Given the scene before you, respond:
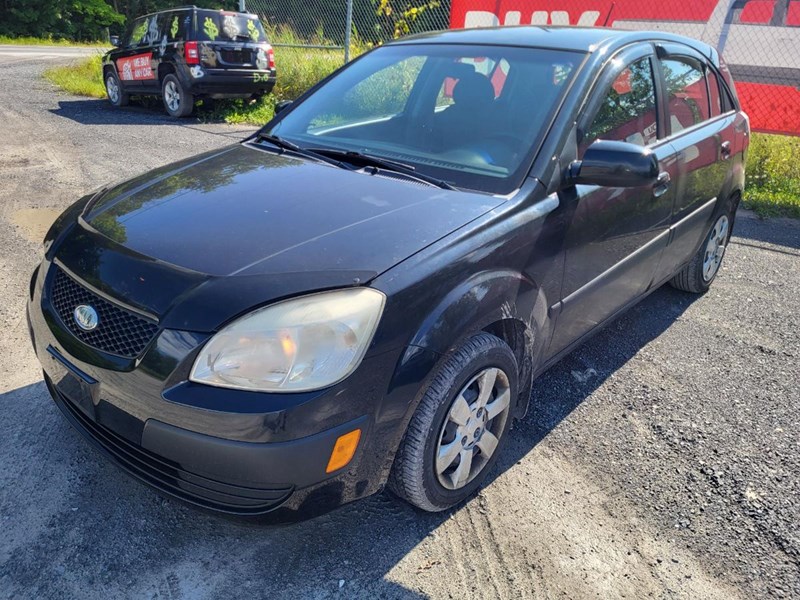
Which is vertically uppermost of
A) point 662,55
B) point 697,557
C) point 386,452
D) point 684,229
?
point 662,55

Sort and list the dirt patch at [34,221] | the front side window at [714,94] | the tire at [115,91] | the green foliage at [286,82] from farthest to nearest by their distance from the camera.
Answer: the tire at [115,91]
the green foliage at [286,82]
the dirt patch at [34,221]
the front side window at [714,94]

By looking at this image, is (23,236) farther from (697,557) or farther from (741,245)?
(741,245)

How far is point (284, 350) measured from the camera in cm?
Result: 188

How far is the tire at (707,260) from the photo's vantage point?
430 centimetres

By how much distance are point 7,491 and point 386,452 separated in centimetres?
149

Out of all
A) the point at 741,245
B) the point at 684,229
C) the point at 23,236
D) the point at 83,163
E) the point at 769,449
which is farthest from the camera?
the point at 83,163

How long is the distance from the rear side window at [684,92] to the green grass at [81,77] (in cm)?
1272

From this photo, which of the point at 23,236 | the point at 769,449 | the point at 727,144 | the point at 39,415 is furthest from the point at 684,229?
the point at 23,236

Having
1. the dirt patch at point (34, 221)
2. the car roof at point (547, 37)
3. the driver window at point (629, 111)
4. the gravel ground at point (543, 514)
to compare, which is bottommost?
the gravel ground at point (543, 514)

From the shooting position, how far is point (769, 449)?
9.71 feet

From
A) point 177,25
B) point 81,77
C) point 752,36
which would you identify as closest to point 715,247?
point 752,36

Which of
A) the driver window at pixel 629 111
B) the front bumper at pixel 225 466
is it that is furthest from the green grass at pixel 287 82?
the front bumper at pixel 225 466

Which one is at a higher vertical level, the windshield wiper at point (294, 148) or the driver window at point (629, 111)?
the driver window at point (629, 111)

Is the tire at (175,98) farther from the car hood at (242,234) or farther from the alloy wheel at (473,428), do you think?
the alloy wheel at (473,428)
